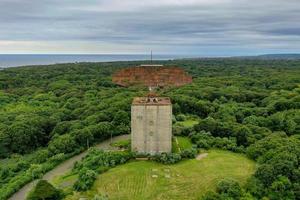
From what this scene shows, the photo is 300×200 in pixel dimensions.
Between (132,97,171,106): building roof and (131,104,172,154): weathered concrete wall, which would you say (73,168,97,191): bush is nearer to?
(131,104,172,154): weathered concrete wall

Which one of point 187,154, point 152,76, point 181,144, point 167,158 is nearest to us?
point 167,158

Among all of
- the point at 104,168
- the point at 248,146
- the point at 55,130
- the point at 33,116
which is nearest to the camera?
the point at 104,168

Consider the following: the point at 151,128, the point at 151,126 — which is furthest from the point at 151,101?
the point at 151,128

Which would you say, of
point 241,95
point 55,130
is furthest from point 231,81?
point 55,130

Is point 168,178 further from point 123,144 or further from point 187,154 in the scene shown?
point 123,144

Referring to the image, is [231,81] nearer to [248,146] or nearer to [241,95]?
[241,95]

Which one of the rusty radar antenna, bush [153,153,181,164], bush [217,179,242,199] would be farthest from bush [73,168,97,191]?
the rusty radar antenna
